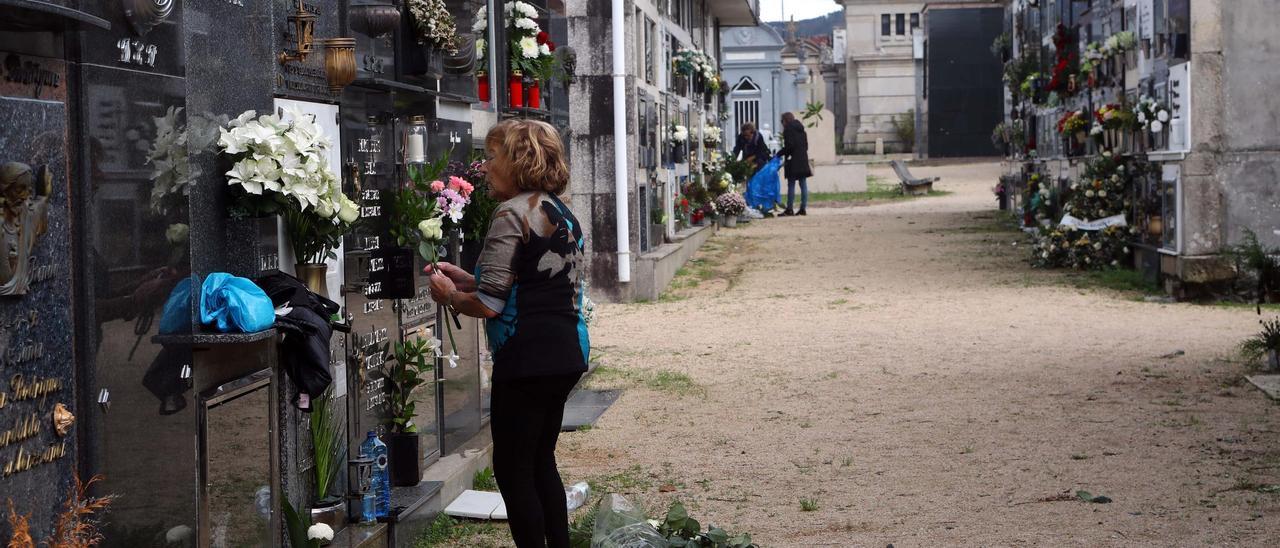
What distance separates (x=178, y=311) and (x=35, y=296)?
0.64 m

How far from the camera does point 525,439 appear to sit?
419 cm

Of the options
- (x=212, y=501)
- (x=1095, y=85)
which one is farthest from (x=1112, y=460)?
(x=1095, y=85)

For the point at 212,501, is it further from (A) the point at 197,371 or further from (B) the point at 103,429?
(B) the point at 103,429

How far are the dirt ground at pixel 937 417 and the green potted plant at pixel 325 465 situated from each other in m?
1.49

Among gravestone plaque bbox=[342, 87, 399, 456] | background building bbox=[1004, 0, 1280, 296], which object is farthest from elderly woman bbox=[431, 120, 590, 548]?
background building bbox=[1004, 0, 1280, 296]

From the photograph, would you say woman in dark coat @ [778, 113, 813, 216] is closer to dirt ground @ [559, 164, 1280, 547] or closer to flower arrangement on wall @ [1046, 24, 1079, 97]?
flower arrangement on wall @ [1046, 24, 1079, 97]

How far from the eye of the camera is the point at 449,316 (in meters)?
6.41

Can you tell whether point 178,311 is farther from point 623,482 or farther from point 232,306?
point 623,482

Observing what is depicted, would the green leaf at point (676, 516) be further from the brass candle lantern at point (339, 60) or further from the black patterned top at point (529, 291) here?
the brass candle lantern at point (339, 60)

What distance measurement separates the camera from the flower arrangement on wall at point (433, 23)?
5.64 meters

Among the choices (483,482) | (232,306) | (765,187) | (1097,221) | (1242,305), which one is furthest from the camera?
(765,187)

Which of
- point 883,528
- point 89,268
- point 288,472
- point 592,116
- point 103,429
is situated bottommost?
point 883,528

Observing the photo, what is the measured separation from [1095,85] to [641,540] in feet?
40.9

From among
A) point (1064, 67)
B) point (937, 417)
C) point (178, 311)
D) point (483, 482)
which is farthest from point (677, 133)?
point (178, 311)
